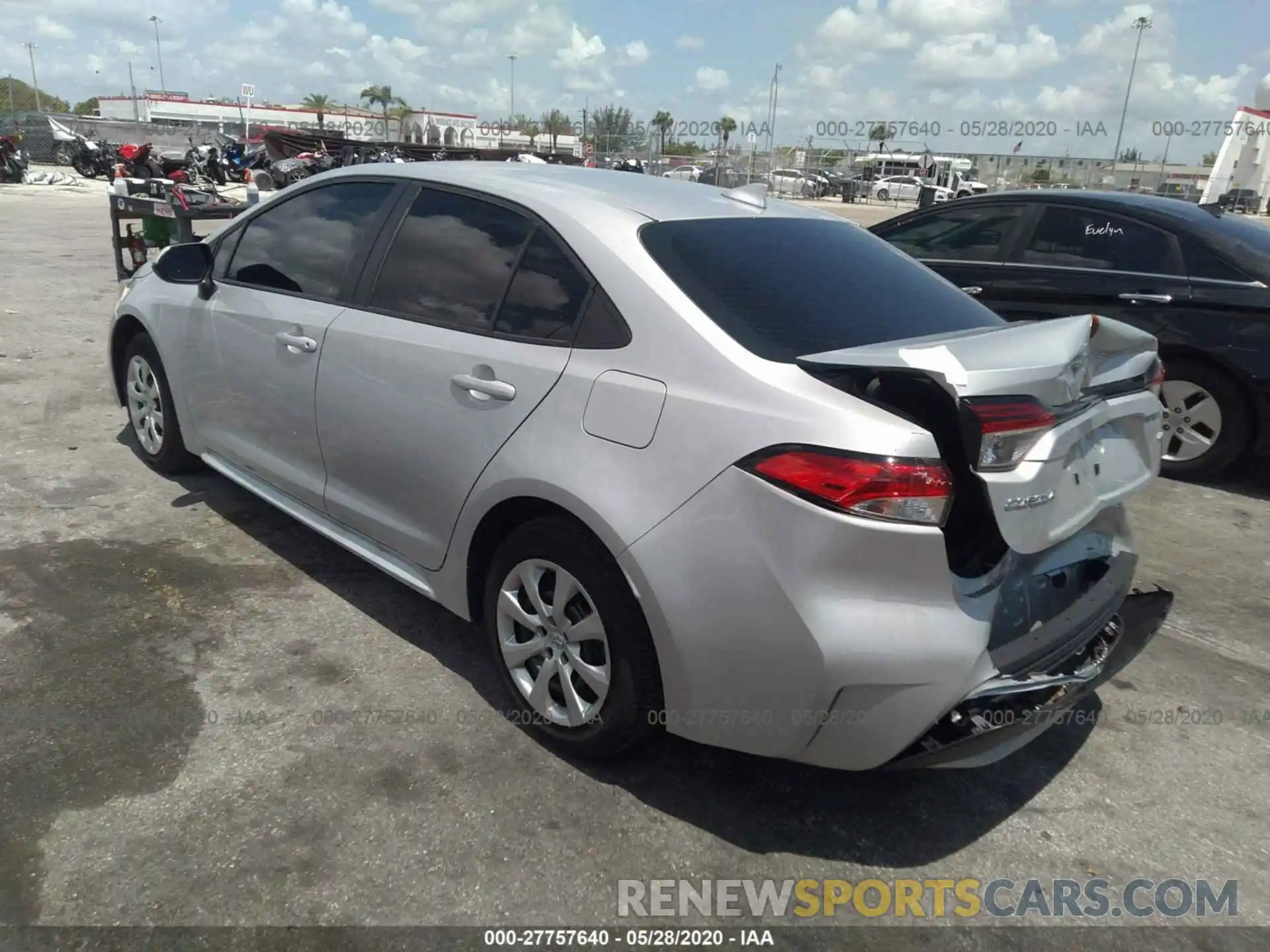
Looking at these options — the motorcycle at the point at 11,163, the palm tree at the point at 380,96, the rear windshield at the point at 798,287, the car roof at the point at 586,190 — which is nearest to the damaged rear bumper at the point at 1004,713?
the rear windshield at the point at 798,287

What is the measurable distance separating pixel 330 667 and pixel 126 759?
698 millimetres

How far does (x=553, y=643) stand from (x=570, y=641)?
0.27ft

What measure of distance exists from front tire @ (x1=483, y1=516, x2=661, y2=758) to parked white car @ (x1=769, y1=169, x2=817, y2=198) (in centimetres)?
3818

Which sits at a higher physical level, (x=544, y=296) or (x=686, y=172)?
(x=686, y=172)

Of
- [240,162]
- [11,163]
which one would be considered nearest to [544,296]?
[11,163]

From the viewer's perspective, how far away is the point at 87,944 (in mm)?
2121

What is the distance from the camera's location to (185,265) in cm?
414

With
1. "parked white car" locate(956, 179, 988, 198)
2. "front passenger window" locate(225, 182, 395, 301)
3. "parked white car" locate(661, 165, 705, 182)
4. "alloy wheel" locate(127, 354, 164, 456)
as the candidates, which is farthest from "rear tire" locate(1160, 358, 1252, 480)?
"parked white car" locate(956, 179, 988, 198)

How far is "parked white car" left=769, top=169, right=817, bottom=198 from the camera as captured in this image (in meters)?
39.9

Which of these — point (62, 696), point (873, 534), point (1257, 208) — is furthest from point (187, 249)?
point (1257, 208)

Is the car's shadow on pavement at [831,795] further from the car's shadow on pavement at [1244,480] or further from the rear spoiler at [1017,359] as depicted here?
the car's shadow on pavement at [1244,480]

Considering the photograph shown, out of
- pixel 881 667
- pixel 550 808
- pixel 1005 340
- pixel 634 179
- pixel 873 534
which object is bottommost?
pixel 550 808

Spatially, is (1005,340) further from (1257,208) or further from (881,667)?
(1257,208)

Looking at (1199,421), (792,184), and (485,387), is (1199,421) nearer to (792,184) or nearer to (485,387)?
(485,387)
